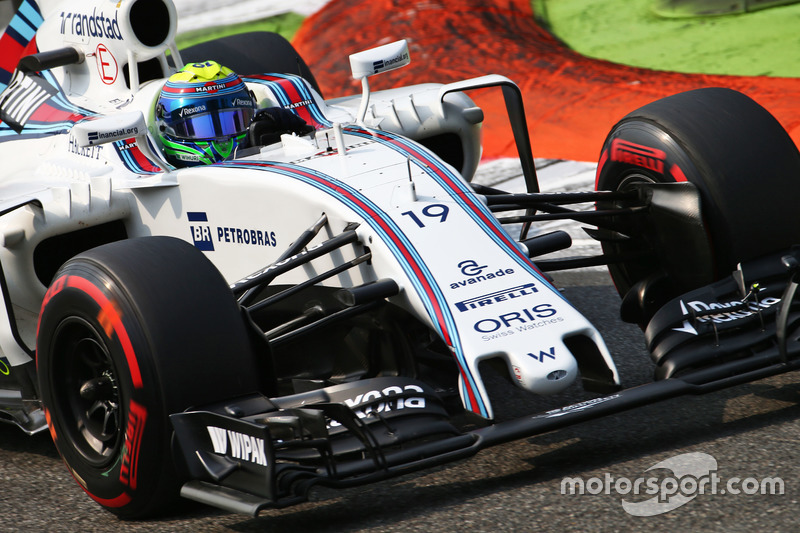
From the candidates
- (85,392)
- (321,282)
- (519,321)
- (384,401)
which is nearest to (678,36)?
(321,282)

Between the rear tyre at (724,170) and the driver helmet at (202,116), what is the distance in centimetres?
194

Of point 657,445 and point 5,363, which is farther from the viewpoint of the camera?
point 5,363

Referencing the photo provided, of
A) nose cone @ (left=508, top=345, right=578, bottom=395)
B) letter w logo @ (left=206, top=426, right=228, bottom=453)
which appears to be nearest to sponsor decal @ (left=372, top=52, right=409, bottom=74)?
nose cone @ (left=508, top=345, right=578, bottom=395)

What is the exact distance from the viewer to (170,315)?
142 inches

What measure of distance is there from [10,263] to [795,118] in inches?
243

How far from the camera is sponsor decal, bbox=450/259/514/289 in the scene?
3.99 meters

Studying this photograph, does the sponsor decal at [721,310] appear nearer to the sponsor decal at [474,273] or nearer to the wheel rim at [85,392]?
the sponsor decal at [474,273]

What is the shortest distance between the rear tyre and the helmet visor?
194 centimetres

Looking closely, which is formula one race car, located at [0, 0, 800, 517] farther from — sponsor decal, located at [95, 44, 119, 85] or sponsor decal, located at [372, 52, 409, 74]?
sponsor decal, located at [95, 44, 119, 85]

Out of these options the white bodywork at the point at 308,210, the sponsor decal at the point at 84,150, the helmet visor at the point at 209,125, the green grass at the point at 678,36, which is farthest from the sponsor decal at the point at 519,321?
the green grass at the point at 678,36

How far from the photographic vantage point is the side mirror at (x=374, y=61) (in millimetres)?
5062

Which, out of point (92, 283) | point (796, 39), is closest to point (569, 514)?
point (92, 283)

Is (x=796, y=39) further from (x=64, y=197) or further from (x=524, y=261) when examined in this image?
(x=64, y=197)

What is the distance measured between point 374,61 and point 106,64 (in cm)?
184
